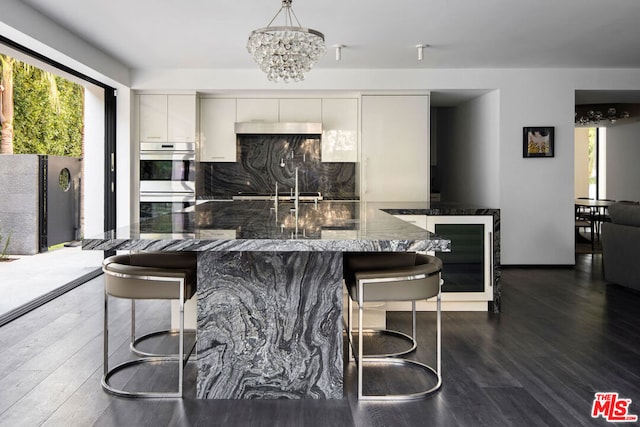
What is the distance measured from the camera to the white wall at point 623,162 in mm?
9352

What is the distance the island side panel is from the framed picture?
464cm

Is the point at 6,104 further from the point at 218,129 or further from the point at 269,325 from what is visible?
the point at 269,325

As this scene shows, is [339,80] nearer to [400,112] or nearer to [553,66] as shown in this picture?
[400,112]

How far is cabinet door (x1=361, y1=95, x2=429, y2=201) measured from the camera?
6363mm

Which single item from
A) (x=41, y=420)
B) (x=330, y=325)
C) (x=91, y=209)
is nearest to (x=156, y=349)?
(x=41, y=420)

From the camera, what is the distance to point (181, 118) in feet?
20.8

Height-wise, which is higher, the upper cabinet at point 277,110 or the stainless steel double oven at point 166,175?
the upper cabinet at point 277,110

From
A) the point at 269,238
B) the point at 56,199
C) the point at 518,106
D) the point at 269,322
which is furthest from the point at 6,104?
the point at 518,106

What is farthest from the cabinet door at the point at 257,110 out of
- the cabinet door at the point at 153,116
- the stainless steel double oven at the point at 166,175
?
the cabinet door at the point at 153,116

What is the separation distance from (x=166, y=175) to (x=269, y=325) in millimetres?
4320

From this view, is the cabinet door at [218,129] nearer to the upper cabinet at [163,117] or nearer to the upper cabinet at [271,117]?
the upper cabinet at [271,117]

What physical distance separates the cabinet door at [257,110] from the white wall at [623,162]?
6.57 meters

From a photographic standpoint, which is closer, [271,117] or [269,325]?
[269,325]

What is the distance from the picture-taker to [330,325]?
248 cm
